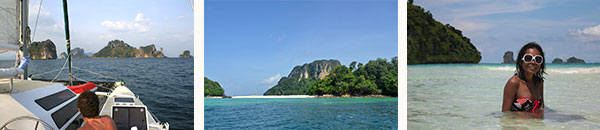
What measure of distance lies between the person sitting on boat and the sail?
1207 millimetres

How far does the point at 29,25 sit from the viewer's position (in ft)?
7.30

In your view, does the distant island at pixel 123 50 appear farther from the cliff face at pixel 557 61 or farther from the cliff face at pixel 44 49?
the cliff face at pixel 557 61

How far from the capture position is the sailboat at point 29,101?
111 cm

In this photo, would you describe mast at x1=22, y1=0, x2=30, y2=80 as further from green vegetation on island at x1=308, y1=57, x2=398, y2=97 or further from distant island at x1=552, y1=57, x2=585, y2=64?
green vegetation on island at x1=308, y1=57, x2=398, y2=97

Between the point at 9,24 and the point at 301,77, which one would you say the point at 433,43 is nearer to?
the point at 301,77

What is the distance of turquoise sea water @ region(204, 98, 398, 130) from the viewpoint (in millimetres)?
7684

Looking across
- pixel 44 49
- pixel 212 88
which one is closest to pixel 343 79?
pixel 212 88

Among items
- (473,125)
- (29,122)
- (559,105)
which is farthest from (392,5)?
(29,122)

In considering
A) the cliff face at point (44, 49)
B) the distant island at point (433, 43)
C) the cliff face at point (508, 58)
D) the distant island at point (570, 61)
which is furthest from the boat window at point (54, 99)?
the cliff face at point (44, 49)

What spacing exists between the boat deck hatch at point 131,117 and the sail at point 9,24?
27.0 inches

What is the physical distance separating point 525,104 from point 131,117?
258cm

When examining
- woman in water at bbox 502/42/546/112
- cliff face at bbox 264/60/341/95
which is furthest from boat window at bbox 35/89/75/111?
cliff face at bbox 264/60/341/95

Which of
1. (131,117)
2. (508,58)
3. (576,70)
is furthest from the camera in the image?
(508,58)

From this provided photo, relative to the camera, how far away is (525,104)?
2.28 metres
